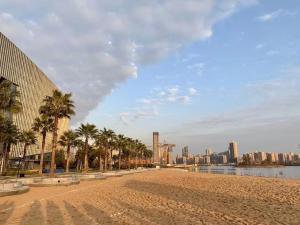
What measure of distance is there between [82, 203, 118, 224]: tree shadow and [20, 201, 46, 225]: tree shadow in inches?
89.4

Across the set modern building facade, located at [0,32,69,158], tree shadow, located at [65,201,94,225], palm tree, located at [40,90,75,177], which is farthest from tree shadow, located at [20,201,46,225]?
modern building facade, located at [0,32,69,158]

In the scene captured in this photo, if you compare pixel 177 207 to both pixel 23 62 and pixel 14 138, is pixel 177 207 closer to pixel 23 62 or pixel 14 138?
pixel 14 138

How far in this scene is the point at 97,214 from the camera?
1395cm

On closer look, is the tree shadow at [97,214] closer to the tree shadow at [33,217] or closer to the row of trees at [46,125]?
the tree shadow at [33,217]

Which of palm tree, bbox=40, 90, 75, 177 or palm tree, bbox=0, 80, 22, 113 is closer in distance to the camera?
palm tree, bbox=0, 80, 22, 113

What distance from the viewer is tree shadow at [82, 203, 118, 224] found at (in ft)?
39.6

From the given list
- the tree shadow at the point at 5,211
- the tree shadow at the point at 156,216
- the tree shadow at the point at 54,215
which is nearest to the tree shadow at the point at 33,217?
the tree shadow at the point at 54,215

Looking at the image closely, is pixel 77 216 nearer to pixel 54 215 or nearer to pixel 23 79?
pixel 54 215

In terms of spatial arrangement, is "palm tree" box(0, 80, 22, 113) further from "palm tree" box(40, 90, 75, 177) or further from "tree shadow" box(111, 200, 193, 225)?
"tree shadow" box(111, 200, 193, 225)

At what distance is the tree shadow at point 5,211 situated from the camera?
12.6 m

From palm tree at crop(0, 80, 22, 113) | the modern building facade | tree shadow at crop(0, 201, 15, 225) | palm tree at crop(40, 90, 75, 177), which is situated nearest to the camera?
tree shadow at crop(0, 201, 15, 225)

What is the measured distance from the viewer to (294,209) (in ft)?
47.4

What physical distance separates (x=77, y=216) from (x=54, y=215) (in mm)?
1167

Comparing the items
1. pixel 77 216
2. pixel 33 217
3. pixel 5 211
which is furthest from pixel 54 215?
pixel 5 211
